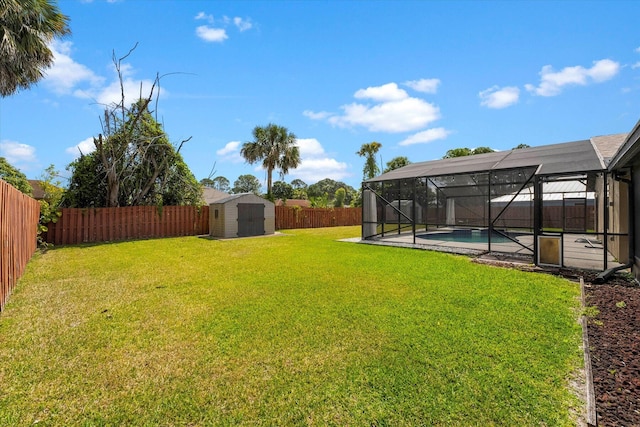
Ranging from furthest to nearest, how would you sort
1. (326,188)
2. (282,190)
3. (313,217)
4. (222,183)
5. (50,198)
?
1. (222,183)
2. (326,188)
3. (282,190)
4. (313,217)
5. (50,198)

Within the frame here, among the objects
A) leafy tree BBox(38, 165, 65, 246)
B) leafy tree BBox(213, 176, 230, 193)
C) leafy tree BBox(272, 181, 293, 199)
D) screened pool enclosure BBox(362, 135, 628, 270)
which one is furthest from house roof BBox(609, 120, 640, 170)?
leafy tree BBox(213, 176, 230, 193)

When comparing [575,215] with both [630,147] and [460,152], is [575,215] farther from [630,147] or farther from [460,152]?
[460,152]

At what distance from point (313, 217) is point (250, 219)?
265 inches

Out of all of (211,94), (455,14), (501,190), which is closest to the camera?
(455,14)

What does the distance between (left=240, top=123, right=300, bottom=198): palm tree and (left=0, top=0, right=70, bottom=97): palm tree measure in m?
13.0

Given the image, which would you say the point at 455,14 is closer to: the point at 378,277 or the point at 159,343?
the point at 378,277

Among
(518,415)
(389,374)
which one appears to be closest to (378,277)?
(389,374)

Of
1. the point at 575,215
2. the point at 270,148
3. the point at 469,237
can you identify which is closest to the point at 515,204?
the point at 575,215

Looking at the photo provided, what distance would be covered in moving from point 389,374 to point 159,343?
222cm

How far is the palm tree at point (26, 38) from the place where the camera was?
6.98 meters

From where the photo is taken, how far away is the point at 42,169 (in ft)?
35.8

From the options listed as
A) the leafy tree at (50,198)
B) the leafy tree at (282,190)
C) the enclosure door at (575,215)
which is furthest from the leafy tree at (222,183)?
the enclosure door at (575,215)

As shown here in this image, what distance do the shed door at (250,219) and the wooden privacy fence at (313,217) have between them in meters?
3.83

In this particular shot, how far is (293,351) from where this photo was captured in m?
2.68
